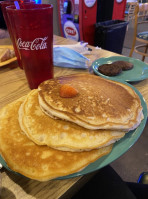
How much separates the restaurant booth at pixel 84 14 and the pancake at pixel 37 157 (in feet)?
9.48

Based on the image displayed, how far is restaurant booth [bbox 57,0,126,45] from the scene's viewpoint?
285 centimetres

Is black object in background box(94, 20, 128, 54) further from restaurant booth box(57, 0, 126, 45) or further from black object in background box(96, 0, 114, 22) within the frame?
black object in background box(96, 0, 114, 22)

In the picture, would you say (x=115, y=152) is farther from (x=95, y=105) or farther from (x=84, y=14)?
(x=84, y=14)

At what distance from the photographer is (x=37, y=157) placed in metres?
0.45

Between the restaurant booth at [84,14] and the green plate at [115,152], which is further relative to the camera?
the restaurant booth at [84,14]

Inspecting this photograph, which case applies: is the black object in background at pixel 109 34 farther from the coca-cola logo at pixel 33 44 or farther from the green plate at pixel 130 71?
the coca-cola logo at pixel 33 44

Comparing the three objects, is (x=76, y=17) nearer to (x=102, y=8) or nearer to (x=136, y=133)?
(x=102, y=8)

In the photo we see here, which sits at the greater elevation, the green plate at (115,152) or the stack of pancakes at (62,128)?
the stack of pancakes at (62,128)

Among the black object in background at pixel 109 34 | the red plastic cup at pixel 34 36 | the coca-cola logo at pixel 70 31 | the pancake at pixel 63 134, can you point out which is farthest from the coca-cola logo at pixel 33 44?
the coca-cola logo at pixel 70 31

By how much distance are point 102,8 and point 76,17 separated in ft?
2.36

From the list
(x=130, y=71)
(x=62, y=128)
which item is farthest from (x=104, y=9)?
(x=62, y=128)

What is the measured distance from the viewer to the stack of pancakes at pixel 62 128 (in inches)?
17.2

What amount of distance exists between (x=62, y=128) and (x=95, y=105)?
0.50ft

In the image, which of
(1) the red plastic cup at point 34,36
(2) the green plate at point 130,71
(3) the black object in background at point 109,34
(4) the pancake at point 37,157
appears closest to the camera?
(4) the pancake at point 37,157
